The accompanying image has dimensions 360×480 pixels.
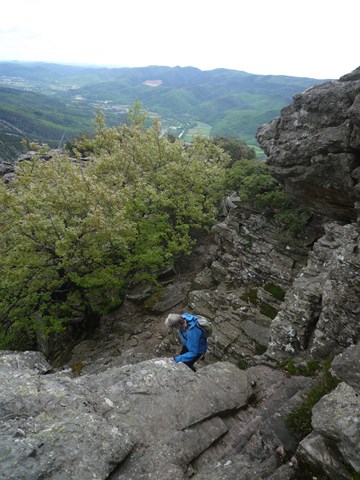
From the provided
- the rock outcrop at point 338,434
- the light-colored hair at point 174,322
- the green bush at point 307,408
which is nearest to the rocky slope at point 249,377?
the rock outcrop at point 338,434

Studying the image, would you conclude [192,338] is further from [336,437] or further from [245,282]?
[245,282]

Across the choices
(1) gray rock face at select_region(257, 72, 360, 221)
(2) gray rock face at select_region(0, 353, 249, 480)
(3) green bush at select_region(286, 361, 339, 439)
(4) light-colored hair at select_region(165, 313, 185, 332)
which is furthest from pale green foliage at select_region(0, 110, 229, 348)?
(3) green bush at select_region(286, 361, 339, 439)

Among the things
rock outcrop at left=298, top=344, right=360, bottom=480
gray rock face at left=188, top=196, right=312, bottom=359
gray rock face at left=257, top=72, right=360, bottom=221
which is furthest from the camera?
gray rock face at left=188, top=196, right=312, bottom=359

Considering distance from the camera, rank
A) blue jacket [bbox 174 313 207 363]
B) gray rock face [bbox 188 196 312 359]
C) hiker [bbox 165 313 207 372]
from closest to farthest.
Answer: hiker [bbox 165 313 207 372] → blue jacket [bbox 174 313 207 363] → gray rock face [bbox 188 196 312 359]

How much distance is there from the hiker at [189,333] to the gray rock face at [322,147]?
25.0ft

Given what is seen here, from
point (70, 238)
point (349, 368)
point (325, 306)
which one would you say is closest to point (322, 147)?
point (325, 306)

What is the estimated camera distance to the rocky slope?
733cm

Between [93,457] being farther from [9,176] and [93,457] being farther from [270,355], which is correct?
[9,176]

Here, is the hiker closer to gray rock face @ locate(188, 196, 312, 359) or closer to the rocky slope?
the rocky slope

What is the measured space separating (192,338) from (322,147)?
28.6 ft

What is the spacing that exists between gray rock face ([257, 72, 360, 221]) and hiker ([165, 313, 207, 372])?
300 inches

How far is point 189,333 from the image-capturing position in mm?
11359

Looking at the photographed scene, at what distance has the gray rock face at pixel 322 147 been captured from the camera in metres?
11.9

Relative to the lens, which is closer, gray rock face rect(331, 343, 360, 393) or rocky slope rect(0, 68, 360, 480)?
rocky slope rect(0, 68, 360, 480)
